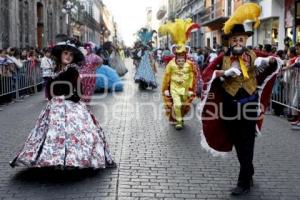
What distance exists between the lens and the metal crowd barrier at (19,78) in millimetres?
13812

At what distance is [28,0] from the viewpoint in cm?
2884

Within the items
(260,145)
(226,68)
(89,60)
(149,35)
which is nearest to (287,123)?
(260,145)

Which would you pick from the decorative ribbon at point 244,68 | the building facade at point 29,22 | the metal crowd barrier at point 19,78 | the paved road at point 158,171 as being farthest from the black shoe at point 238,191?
the building facade at point 29,22

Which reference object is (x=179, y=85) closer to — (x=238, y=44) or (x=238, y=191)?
(x=238, y=44)

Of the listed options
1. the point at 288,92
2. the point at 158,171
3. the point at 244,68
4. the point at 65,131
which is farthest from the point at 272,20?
the point at 65,131

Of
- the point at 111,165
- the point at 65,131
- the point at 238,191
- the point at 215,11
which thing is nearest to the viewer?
the point at 238,191

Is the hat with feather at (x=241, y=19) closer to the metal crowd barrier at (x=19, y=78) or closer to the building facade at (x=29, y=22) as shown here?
the metal crowd barrier at (x=19, y=78)

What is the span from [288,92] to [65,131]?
20.6 feet

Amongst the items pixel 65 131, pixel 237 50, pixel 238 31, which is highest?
pixel 238 31

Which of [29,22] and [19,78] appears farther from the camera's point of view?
[29,22]

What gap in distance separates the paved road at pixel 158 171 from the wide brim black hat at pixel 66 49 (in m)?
1.42

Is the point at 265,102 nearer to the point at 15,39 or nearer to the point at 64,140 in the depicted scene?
the point at 64,140

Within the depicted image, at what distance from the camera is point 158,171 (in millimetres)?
6473

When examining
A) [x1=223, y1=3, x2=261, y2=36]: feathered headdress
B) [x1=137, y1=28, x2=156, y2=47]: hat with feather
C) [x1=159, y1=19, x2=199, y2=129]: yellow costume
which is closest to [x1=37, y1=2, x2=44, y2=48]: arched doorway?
[x1=137, y1=28, x2=156, y2=47]: hat with feather
